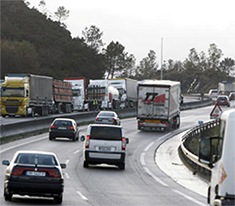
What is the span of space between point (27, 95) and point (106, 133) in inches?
1221

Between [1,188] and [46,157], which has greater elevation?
[46,157]

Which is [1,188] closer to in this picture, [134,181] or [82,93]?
[134,181]

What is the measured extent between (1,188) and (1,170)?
4.71 metres

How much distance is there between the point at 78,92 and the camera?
69.1 meters

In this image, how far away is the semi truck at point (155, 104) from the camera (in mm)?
43844

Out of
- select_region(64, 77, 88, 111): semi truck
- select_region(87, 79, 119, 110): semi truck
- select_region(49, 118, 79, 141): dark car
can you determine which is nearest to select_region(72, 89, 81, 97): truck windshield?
select_region(64, 77, 88, 111): semi truck

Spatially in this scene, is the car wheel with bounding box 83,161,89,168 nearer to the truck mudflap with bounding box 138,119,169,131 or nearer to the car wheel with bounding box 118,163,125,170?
the car wheel with bounding box 118,163,125,170

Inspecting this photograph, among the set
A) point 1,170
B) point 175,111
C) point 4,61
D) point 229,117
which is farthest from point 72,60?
point 229,117

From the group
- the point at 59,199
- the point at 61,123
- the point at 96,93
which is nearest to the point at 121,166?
the point at 59,199

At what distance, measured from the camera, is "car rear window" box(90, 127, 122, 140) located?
23.7 m

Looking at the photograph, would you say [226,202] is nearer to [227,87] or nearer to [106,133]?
[106,133]

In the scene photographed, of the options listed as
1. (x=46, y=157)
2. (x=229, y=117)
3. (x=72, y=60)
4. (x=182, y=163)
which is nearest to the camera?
(x=229, y=117)

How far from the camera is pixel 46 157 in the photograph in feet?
49.4

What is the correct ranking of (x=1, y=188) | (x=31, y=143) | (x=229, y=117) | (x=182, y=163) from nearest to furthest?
(x=229, y=117)
(x=1, y=188)
(x=182, y=163)
(x=31, y=143)
